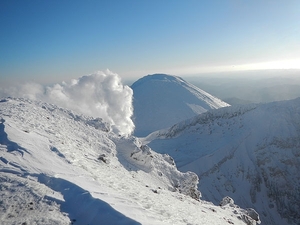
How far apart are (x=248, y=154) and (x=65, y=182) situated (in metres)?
70.6

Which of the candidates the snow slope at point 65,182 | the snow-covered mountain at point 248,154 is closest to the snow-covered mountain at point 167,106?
the snow-covered mountain at point 248,154

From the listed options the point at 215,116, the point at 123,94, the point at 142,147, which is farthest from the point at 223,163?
the point at 123,94

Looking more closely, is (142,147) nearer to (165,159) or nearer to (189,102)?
(165,159)

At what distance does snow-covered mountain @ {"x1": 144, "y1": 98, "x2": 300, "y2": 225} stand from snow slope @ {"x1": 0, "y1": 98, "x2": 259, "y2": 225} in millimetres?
40485

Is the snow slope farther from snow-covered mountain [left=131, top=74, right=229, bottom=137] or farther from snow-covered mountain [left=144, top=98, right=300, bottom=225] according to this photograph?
snow-covered mountain [left=131, top=74, right=229, bottom=137]

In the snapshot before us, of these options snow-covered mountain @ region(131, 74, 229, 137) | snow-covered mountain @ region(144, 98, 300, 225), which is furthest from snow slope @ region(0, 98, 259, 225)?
snow-covered mountain @ region(131, 74, 229, 137)

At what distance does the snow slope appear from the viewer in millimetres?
8820

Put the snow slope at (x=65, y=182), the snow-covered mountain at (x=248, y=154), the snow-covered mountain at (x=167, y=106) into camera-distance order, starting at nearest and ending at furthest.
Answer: the snow slope at (x=65, y=182)
the snow-covered mountain at (x=248, y=154)
the snow-covered mountain at (x=167, y=106)

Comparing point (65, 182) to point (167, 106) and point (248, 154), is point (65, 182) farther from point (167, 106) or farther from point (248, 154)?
point (167, 106)

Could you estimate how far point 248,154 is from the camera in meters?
71.2

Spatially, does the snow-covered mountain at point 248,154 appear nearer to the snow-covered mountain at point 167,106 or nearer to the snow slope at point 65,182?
the snow slope at point 65,182

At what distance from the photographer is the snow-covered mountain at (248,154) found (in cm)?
5979

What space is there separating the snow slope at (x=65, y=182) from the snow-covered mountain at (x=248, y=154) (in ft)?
133

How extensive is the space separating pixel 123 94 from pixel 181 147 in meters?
110
